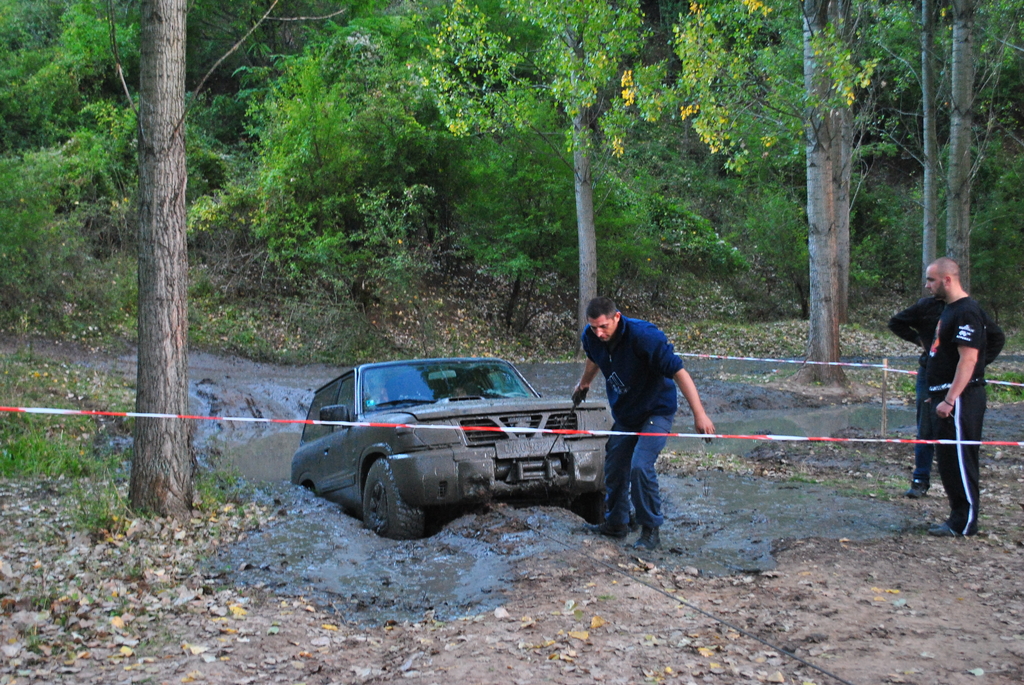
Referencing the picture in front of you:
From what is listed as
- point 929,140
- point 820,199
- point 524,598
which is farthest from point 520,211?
point 524,598

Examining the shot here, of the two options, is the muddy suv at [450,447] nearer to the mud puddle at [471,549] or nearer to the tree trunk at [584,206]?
the mud puddle at [471,549]

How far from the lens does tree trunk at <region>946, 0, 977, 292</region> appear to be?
18.8 meters

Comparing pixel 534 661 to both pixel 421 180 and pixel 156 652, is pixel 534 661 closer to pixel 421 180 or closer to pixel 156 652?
pixel 156 652

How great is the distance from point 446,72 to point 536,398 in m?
15.4

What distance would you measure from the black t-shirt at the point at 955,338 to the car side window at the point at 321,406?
17.2 feet

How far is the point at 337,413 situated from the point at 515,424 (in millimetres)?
1605

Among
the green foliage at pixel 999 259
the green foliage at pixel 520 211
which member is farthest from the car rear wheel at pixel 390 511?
the green foliage at pixel 999 259

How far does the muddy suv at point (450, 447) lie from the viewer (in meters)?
6.64

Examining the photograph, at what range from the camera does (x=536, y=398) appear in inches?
295

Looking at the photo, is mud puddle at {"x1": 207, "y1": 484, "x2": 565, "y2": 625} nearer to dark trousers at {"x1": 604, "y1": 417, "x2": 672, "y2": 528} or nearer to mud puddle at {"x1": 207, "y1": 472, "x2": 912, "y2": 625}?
mud puddle at {"x1": 207, "y1": 472, "x2": 912, "y2": 625}

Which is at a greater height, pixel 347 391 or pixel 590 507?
pixel 347 391

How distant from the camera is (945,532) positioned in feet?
22.4

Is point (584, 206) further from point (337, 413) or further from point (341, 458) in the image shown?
point (337, 413)

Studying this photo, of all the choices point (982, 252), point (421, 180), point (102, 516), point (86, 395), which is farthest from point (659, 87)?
point (982, 252)
